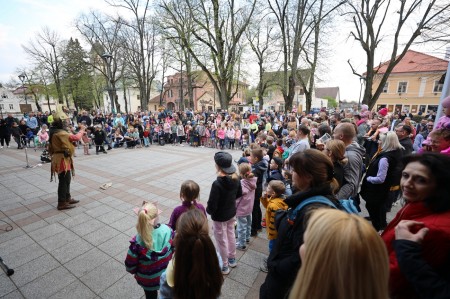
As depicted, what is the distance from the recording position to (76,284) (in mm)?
2785

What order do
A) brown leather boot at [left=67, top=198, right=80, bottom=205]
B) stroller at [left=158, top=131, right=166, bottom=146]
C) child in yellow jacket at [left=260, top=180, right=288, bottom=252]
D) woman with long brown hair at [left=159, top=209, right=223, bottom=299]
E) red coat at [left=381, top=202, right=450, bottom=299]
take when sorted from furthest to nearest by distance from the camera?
stroller at [left=158, top=131, right=166, bottom=146] → brown leather boot at [left=67, top=198, right=80, bottom=205] → child in yellow jacket at [left=260, top=180, right=288, bottom=252] → woman with long brown hair at [left=159, top=209, right=223, bottom=299] → red coat at [left=381, top=202, right=450, bottom=299]

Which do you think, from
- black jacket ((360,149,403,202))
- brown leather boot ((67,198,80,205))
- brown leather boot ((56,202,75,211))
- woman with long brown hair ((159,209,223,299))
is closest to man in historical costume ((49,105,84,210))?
brown leather boot ((56,202,75,211))

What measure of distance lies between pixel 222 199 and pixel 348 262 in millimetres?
2190

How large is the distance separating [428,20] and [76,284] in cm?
1715

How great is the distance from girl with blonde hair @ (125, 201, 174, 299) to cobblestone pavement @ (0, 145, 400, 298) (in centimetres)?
77

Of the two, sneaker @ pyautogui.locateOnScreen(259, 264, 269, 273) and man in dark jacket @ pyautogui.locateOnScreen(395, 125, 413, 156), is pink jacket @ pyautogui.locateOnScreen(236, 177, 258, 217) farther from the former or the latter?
man in dark jacket @ pyautogui.locateOnScreen(395, 125, 413, 156)

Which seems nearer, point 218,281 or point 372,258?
point 372,258

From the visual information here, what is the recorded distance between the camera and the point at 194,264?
4.56ft

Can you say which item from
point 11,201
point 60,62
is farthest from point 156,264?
point 60,62

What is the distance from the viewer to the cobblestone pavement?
2764 millimetres

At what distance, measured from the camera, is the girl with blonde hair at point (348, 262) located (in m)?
0.75

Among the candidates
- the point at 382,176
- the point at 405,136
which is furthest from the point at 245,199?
the point at 405,136

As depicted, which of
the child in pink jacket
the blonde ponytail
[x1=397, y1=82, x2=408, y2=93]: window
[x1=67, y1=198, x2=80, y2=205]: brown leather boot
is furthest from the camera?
[x1=397, y1=82, x2=408, y2=93]: window

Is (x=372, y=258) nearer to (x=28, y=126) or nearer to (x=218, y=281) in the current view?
(x=218, y=281)
